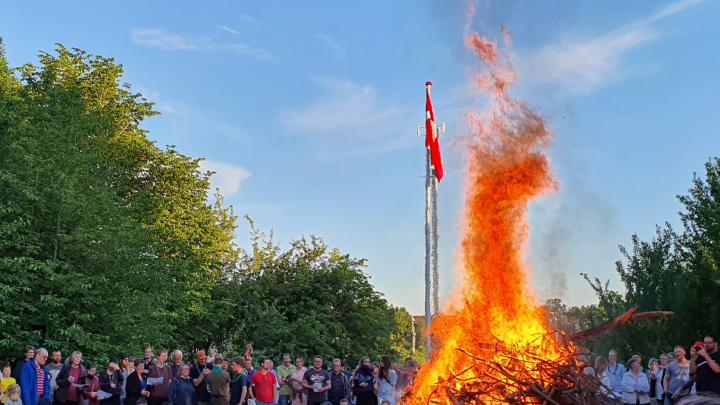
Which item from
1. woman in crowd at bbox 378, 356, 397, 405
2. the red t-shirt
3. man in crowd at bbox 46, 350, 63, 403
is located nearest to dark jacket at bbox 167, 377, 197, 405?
the red t-shirt

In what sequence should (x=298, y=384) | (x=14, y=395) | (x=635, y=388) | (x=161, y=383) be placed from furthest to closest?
(x=298, y=384)
(x=161, y=383)
(x=635, y=388)
(x=14, y=395)

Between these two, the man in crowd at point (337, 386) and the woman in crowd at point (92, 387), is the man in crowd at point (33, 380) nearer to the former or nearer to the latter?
the woman in crowd at point (92, 387)

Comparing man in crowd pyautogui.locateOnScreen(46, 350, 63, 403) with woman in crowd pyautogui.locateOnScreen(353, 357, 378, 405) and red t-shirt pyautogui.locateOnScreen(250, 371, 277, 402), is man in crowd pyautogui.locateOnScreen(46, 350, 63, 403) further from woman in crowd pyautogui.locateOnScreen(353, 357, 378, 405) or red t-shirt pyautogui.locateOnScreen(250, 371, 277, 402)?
woman in crowd pyautogui.locateOnScreen(353, 357, 378, 405)

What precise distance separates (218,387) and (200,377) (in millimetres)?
572

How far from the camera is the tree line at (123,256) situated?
27.5m

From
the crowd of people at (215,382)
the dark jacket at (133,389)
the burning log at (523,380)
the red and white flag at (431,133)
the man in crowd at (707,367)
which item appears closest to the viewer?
the burning log at (523,380)

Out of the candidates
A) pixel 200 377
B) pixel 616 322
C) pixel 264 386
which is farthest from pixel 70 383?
pixel 616 322

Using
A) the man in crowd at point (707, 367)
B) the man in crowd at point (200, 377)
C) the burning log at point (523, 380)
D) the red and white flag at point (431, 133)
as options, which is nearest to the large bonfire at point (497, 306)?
the burning log at point (523, 380)

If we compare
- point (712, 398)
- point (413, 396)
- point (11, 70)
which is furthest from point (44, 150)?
point (712, 398)

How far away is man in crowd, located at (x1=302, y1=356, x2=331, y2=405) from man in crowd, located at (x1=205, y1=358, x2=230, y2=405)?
7.36ft

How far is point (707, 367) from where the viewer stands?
12.5 metres

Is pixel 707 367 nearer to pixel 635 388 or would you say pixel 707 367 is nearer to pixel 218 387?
pixel 635 388

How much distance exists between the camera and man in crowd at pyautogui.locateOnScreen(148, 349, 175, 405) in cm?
1802

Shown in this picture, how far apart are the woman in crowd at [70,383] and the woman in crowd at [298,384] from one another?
4.76 meters
